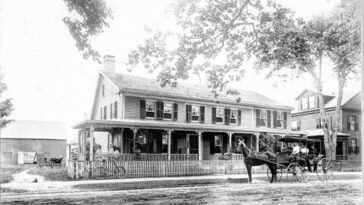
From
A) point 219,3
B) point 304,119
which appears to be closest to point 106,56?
point 219,3

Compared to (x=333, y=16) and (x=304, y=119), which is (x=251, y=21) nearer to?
(x=333, y=16)

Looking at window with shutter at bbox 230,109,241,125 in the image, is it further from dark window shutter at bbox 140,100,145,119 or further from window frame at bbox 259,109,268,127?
dark window shutter at bbox 140,100,145,119

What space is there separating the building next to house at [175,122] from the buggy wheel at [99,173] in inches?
55.8

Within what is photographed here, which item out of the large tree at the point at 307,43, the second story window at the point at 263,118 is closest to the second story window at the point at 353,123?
the large tree at the point at 307,43

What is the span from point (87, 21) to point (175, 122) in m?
13.9

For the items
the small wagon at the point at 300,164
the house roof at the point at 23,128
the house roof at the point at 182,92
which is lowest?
the small wagon at the point at 300,164

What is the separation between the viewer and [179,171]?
48.6 feet

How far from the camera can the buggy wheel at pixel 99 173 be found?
13.1m

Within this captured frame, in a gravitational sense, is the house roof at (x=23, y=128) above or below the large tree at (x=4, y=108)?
below

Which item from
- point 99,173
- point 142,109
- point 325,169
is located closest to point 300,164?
point 325,169

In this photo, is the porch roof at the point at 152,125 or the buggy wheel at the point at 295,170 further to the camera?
the porch roof at the point at 152,125

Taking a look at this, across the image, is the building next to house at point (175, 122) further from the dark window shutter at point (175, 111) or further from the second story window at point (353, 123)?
the second story window at point (353, 123)

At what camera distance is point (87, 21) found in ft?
18.7

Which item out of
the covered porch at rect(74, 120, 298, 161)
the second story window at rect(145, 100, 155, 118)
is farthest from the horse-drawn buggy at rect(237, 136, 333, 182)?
the second story window at rect(145, 100, 155, 118)
